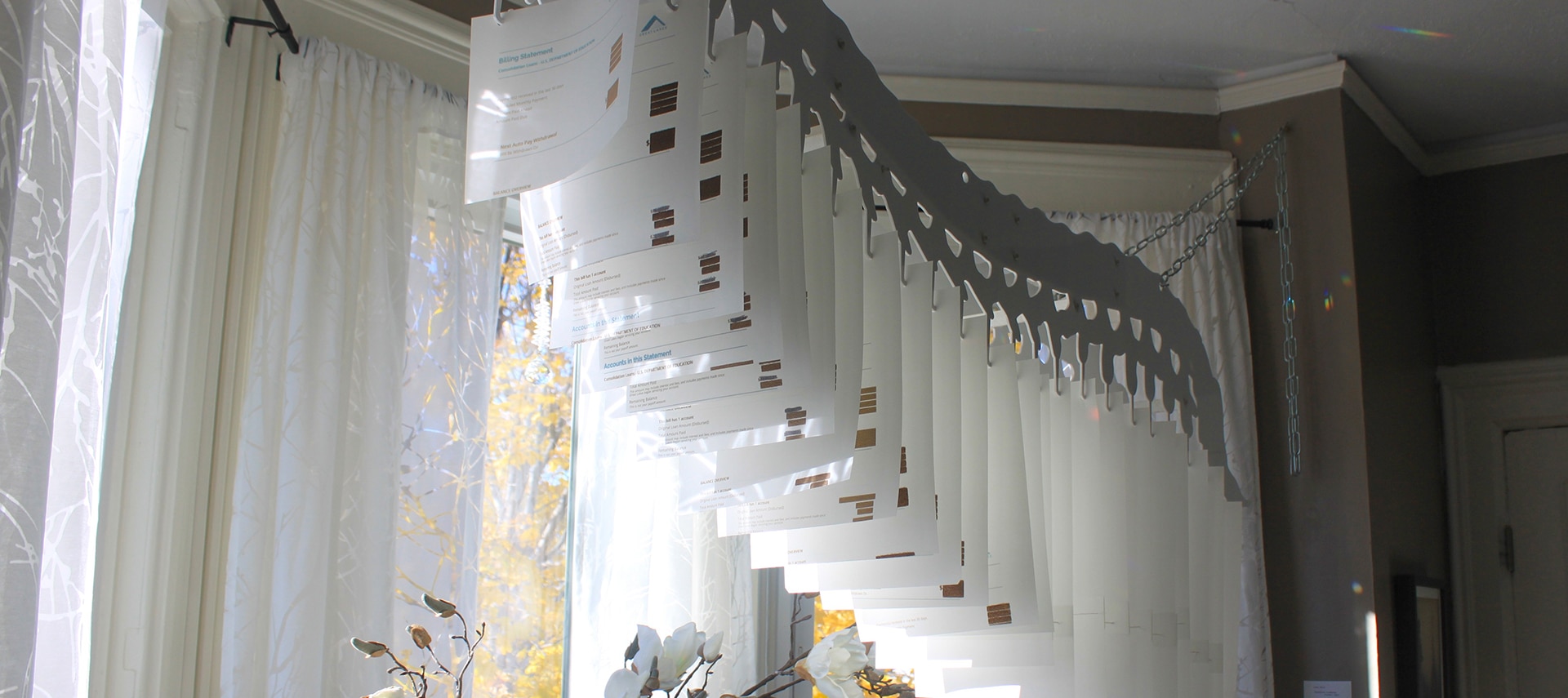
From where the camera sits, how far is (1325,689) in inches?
100

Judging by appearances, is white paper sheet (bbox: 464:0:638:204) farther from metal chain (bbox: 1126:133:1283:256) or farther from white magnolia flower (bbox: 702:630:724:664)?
metal chain (bbox: 1126:133:1283:256)

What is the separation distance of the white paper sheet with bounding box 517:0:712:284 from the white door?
299 centimetres

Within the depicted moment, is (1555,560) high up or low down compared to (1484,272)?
down

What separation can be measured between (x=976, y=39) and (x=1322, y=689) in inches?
68.0

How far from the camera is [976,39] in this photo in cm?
271

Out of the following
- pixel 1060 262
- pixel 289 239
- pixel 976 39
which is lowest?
pixel 1060 262

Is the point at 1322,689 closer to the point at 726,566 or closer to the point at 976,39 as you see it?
the point at 726,566

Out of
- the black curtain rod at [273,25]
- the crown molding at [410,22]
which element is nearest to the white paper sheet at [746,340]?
the black curtain rod at [273,25]

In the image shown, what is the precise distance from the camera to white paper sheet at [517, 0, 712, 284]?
814mm

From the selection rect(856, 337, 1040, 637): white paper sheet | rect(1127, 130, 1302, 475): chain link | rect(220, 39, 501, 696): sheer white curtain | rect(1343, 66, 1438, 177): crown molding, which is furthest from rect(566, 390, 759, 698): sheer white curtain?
rect(1343, 66, 1438, 177): crown molding

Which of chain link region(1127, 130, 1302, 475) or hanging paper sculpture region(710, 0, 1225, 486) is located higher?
chain link region(1127, 130, 1302, 475)

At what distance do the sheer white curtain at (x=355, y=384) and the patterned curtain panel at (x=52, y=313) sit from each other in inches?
29.1

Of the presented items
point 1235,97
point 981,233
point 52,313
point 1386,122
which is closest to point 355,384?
point 981,233

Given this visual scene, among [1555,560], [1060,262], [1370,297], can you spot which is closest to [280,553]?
[1060,262]
